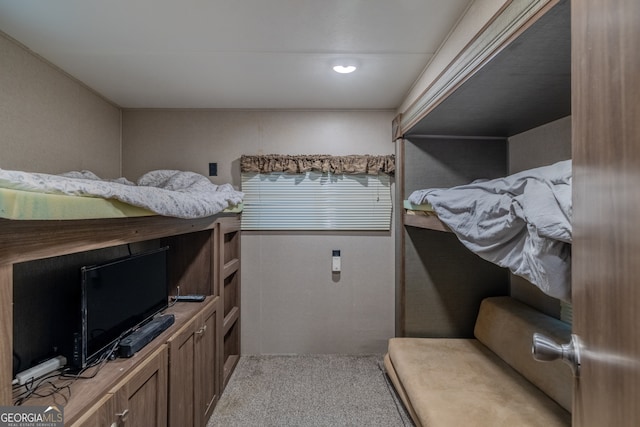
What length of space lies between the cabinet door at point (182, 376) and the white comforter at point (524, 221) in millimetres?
1614

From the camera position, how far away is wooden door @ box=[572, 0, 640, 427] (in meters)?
0.48

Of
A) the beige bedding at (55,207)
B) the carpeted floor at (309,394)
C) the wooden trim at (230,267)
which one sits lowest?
the carpeted floor at (309,394)

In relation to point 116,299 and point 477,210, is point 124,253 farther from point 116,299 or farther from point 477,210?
point 477,210

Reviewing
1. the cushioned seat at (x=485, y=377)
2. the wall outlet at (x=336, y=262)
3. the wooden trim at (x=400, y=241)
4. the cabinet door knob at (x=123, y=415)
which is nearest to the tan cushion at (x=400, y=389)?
the cushioned seat at (x=485, y=377)

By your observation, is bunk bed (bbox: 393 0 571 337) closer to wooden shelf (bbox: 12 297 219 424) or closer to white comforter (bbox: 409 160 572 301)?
white comforter (bbox: 409 160 572 301)

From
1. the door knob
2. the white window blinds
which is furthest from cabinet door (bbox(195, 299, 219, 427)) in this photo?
the door knob

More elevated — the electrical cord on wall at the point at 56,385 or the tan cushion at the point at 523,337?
the electrical cord on wall at the point at 56,385

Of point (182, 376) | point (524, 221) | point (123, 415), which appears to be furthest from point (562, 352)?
point (182, 376)

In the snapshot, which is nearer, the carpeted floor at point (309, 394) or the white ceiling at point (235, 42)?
the white ceiling at point (235, 42)

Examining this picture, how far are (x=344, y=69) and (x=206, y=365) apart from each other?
7.11 feet

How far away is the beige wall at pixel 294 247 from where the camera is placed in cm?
279

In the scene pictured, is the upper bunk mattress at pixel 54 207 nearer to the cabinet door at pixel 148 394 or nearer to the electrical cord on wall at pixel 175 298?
the cabinet door at pixel 148 394

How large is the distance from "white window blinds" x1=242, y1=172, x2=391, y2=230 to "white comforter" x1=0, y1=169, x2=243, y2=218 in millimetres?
270

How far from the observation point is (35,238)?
817 millimetres
